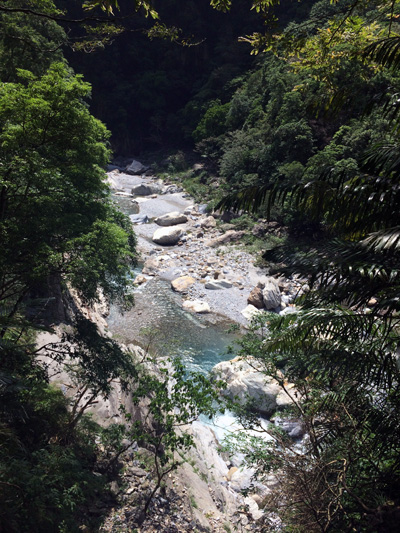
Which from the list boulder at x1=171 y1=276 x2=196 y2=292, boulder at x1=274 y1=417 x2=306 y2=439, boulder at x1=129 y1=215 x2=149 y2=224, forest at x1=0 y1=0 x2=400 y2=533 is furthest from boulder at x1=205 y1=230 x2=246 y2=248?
boulder at x1=274 y1=417 x2=306 y2=439

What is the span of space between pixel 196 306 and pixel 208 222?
8866 millimetres

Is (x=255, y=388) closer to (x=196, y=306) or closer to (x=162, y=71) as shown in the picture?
(x=196, y=306)

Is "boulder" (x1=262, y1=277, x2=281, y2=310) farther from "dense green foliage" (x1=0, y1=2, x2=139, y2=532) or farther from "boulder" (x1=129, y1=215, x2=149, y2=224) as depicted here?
"boulder" (x1=129, y1=215, x2=149, y2=224)

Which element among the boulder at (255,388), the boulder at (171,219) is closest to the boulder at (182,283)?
the boulder at (255,388)

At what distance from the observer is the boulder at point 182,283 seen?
16594 mm

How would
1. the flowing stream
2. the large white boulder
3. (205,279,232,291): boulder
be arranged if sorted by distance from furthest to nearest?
1. (205,279,232,291): boulder
2. the flowing stream
3. the large white boulder

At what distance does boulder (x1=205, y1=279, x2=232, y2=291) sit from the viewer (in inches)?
650

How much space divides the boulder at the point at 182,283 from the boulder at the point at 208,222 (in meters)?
6.24

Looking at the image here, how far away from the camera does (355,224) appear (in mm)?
3479

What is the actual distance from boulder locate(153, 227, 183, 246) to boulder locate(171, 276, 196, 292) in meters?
4.44

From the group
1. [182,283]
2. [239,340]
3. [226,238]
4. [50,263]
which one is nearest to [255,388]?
[239,340]

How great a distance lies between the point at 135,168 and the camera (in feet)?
117

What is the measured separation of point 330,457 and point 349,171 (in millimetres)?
3677

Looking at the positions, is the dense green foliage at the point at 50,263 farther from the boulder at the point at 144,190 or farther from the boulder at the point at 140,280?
the boulder at the point at 144,190
